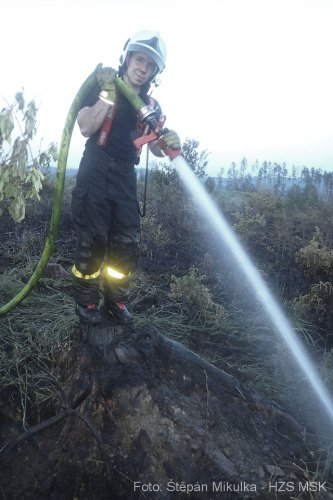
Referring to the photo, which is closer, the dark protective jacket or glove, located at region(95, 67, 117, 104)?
glove, located at region(95, 67, 117, 104)

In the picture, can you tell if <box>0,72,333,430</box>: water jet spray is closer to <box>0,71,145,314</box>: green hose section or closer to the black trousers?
<box>0,71,145,314</box>: green hose section

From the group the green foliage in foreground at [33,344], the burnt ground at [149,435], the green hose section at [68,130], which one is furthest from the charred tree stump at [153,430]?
the green hose section at [68,130]

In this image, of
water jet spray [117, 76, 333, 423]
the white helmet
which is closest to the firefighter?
the white helmet

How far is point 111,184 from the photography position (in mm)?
2600

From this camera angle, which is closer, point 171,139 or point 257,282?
point 171,139

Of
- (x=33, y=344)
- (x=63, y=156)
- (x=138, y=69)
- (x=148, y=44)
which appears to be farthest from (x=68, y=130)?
(x=33, y=344)

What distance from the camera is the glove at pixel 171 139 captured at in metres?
2.46

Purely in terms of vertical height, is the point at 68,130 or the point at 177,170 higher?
the point at 68,130

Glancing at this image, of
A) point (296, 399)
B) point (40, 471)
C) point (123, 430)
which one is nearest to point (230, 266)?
point (296, 399)

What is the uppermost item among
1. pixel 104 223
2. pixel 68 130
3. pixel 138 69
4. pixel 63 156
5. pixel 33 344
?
pixel 138 69

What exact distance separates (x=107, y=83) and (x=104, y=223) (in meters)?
1.01

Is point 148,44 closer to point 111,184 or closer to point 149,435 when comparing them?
point 111,184

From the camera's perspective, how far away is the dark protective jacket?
8.33ft

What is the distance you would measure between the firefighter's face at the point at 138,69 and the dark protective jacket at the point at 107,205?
183 mm
